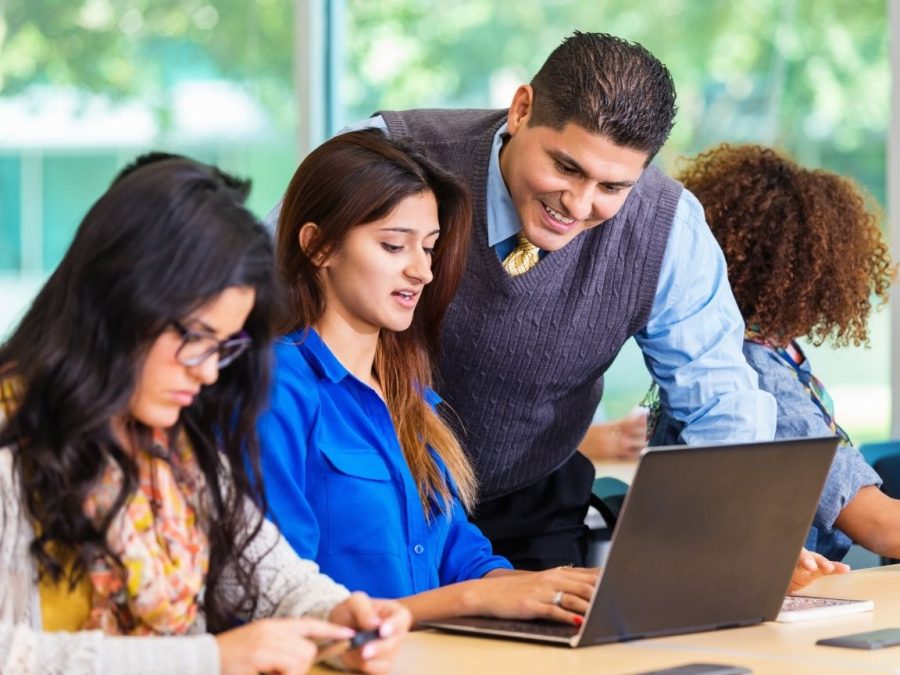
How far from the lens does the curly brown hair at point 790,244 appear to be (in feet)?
8.68

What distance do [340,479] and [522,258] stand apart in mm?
605

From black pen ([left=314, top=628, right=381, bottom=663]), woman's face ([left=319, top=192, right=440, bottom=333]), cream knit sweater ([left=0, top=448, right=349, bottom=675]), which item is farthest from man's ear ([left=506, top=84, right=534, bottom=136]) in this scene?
cream knit sweater ([left=0, top=448, right=349, bottom=675])

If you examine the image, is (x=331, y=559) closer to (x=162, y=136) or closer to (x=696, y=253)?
(x=696, y=253)

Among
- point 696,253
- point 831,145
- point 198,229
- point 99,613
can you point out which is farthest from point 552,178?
point 831,145

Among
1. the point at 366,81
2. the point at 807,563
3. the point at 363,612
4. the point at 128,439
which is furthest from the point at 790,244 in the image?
the point at 366,81

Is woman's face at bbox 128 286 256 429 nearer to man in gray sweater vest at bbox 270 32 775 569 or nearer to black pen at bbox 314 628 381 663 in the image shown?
black pen at bbox 314 628 381 663

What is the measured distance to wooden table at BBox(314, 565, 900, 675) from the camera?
1606 millimetres

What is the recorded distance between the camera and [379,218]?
2072 millimetres

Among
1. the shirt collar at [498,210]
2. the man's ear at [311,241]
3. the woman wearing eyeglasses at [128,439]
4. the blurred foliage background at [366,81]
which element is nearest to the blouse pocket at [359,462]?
the man's ear at [311,241]

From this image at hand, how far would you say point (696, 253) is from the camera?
2.45 metres

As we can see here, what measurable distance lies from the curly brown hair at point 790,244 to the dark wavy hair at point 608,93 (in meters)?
0.50

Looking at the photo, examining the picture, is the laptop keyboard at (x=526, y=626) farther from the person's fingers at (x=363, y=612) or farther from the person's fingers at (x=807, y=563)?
the person's fingers at (x=807, y=563)

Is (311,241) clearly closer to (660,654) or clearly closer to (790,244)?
(660,654)

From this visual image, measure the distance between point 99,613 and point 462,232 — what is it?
92 cm
